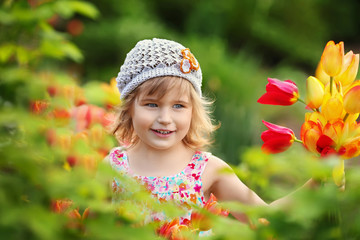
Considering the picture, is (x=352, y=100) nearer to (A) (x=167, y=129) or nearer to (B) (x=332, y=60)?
(B) (x=332, y=60)

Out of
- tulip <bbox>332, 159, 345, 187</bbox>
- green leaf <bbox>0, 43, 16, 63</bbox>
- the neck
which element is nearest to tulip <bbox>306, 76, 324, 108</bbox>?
tulip <bbox>332, 159, 345, 187</bbox>

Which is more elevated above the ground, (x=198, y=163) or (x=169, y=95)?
(x=169, y=95)

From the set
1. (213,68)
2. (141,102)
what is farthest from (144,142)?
(213,68)

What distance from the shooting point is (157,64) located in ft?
4.98

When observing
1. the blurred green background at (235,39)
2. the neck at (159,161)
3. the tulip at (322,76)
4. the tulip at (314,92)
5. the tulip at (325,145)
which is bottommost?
the neck at (159,161)

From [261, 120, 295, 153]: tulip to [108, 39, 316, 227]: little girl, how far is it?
Result: 37cm

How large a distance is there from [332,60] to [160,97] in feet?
1.90

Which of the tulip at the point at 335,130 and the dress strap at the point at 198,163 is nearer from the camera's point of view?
the tulip at the point at 335,130

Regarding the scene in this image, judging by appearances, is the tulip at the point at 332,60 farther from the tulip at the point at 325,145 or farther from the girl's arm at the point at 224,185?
the girl's arm at the point at 224,185

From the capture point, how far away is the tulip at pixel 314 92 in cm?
104

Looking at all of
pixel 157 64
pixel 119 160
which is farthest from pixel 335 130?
pixel 119 160

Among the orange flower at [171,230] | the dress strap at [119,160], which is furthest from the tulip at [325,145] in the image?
the dress strap at [119,160]

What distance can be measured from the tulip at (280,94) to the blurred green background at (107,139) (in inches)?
6.7

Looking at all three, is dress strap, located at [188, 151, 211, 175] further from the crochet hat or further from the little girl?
the crochet hat
